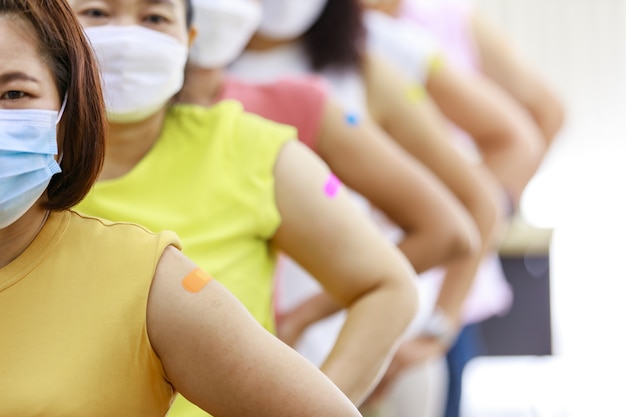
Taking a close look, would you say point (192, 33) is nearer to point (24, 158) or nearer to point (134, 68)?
point (134, 68)

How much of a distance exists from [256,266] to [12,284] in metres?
0.50

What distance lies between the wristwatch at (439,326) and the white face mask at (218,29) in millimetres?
1024

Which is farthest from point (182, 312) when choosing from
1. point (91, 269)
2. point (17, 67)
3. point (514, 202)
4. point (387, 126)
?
point (514, 202)

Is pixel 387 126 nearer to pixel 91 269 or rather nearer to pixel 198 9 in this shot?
pixel 198 9

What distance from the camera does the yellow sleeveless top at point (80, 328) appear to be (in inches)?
50.4

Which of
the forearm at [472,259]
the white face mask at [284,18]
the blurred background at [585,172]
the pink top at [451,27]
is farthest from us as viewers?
the blurred background at [585,172]

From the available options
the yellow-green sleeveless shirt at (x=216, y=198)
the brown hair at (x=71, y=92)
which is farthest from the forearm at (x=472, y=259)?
the brown hair at (x=71, y=92)

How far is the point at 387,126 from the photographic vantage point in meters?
2.69

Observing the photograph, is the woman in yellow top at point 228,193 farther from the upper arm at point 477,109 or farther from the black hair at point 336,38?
the upper arm at point 477,109

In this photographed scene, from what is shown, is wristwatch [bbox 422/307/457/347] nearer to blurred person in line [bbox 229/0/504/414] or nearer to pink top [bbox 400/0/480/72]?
blurred person in line [bbox 229/0/504/414]

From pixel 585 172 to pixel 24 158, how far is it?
19.7 feet

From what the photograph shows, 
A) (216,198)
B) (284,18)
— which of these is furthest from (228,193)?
(284,18)

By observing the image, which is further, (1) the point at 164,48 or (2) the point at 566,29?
(2) the point at 566,29

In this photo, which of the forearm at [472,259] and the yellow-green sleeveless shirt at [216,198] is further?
the forearm at [472,259]
